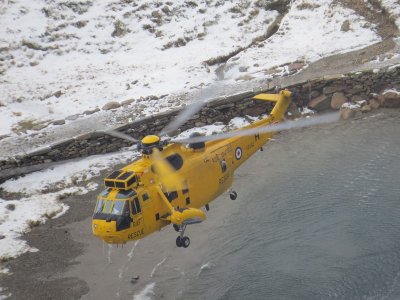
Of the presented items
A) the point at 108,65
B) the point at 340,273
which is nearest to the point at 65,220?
the point at 340,273

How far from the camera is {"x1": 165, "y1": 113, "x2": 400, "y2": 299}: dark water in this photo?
46.9ft

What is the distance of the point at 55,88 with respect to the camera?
27.9 m

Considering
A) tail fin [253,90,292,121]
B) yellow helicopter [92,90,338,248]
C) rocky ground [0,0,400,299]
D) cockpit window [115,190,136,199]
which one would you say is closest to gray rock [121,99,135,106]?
rocky ground [0,0,400,299]

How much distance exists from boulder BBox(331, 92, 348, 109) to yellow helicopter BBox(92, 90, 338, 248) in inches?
387

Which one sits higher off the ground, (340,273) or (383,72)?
(383,72)

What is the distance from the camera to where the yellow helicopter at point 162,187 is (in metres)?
13.1

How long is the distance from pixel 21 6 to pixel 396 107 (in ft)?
72.1

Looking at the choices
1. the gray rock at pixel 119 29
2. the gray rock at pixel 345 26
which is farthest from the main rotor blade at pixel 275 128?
the gray rock at pixel 119 29

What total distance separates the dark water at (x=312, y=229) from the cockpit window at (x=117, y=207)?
10.3 feet

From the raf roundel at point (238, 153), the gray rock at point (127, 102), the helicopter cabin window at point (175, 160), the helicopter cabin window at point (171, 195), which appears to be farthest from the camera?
the gray rock at point (127, 102)

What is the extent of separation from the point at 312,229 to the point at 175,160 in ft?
→ 16.4

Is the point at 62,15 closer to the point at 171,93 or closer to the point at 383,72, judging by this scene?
the point at 171,93

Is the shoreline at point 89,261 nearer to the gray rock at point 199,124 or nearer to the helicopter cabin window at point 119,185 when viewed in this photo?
the helicopter cabin window at point 119,185

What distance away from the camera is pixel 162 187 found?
1400 centimetres
